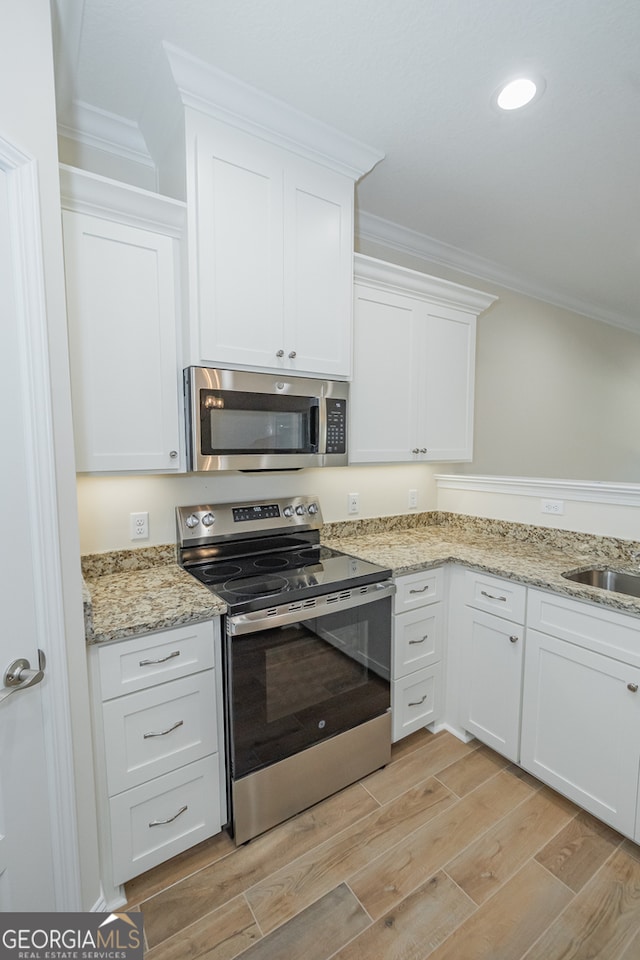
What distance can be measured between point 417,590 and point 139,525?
1298mm

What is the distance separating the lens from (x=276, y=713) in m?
1.57

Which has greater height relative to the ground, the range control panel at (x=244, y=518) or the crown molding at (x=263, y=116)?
the crown molding at (x=263, y=116)

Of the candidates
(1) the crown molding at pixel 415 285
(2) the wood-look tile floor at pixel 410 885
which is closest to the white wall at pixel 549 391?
(1) the crown molding at pixel 415 285

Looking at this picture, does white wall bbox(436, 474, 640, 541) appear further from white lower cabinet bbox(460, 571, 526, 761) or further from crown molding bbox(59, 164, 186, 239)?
crown molding bbox(59, 164, 186, 239)

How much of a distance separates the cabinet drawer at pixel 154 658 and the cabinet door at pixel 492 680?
4.17ft

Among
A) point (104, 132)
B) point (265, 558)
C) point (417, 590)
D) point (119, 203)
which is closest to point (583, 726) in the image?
point (417, 590)

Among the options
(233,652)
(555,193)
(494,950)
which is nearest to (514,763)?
(494,950)

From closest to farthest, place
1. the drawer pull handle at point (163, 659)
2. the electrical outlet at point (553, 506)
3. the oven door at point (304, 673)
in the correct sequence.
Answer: the drawer pull handle at point (163, 659)
the oven door at point (304, 673)
the electrical outlet at point (553, 506)

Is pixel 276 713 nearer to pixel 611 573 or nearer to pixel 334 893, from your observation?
pixel 334 893

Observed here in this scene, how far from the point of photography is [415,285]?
2213mm

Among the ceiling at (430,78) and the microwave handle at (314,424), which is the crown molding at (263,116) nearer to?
the ceiling at (430,78)

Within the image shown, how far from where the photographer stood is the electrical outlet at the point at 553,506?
2.25 m

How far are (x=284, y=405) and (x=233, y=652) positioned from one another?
0.98 metres

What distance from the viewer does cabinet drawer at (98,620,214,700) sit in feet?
Result: 4.27
